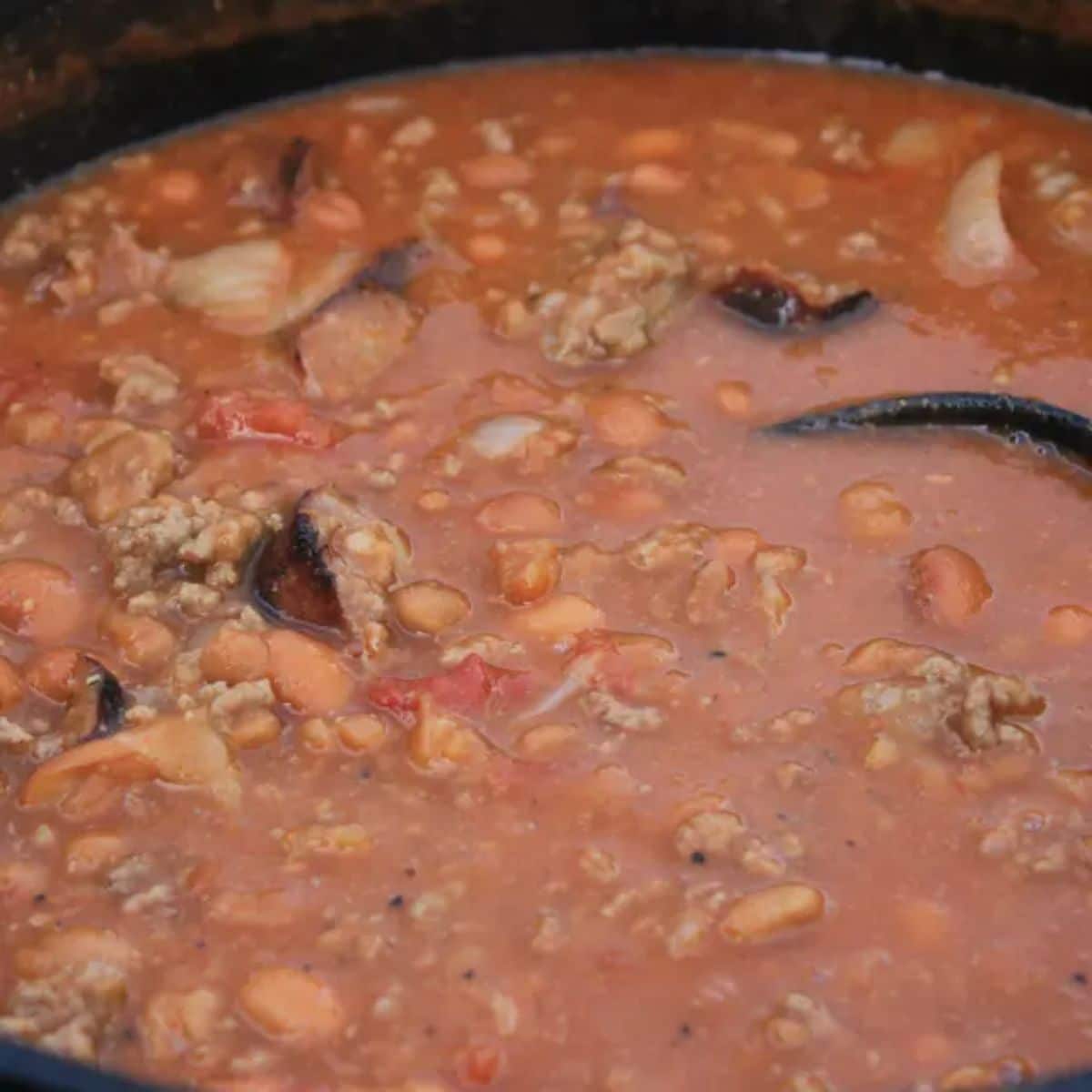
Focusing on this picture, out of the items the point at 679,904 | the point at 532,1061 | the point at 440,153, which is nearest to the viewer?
the point at 532,1061

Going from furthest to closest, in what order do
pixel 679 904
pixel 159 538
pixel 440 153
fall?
pixel 440 153, pixel 159 538, pixel 679 904

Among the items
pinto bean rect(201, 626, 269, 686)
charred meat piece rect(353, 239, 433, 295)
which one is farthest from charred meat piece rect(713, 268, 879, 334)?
pinto bean rect(201, 626, 269, 686)

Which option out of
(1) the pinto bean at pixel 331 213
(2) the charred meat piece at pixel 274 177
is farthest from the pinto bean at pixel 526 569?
(2) the charred meat piece at pixel 274 177

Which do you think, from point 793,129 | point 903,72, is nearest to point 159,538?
point 793,129

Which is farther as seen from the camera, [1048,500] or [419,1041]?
[1048,500]

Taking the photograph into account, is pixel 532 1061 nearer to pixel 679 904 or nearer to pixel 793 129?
pixel 679 904

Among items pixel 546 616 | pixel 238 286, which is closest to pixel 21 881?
pixel 546 616
